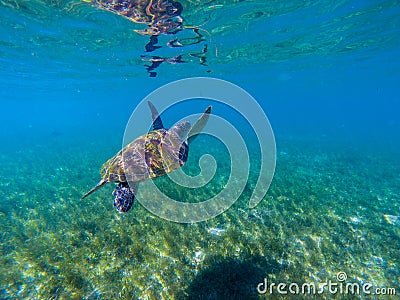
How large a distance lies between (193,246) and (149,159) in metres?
3.37

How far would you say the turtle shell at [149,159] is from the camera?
654 centimetres

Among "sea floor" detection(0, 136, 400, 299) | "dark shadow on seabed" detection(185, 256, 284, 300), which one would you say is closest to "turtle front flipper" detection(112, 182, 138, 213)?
"sea floor" detection(0, 136, 400, 299)

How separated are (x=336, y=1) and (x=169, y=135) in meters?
15.9

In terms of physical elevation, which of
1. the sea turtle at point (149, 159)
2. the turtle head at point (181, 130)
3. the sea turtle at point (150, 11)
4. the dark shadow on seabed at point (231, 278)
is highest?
the sea turtle at point (150, 11)

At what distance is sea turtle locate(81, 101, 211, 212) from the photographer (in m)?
6.48

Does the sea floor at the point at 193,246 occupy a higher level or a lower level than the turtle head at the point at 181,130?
lower

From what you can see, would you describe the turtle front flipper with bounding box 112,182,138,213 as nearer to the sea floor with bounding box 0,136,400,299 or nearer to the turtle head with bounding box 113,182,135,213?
the turtle head with bounding box 113,182,135,213

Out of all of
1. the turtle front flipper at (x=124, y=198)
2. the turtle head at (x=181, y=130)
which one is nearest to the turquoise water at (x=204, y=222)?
the turtle front flipper at (x=124, y=198)

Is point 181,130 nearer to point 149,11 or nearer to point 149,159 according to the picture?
point 149,159

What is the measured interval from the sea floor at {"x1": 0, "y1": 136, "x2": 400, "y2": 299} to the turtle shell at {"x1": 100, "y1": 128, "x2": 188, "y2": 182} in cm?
250

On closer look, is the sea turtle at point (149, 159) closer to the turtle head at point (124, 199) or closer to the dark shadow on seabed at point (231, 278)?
the turtle head at point (124, 199)

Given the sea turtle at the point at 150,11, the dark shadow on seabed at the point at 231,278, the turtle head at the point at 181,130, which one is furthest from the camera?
the sea turtle at the point at 150,11

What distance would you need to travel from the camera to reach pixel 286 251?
7000 millimetres

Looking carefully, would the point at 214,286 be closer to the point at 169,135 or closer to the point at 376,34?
the point at 169,135
